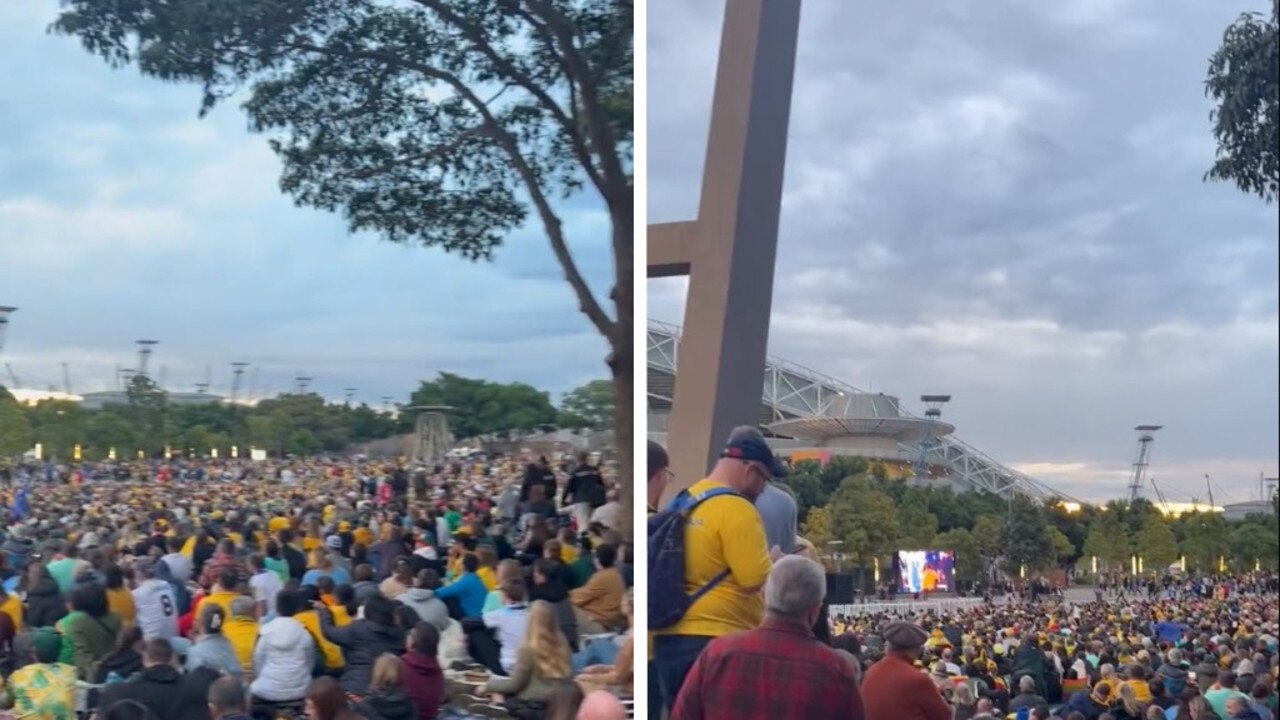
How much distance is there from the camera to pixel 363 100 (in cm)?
384

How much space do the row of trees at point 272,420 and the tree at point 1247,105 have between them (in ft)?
5.69

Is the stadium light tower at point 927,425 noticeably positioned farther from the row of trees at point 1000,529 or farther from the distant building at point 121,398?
the distant building at point 121,398

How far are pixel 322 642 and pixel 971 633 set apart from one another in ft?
5.64

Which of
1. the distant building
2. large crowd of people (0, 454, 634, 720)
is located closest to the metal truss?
large crowd of people (0, 454, 634, 720)

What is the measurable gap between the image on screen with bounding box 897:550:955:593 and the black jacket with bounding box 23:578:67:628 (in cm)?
222

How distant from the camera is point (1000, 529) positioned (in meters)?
3.44

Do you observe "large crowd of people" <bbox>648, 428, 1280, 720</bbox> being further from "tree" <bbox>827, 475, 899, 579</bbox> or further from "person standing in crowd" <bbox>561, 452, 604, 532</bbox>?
"person standing in crowd" <bbox>561, 452, 604, 532</bbox>

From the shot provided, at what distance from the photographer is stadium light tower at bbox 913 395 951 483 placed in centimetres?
349

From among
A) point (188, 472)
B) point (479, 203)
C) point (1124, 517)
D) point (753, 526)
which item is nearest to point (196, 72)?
point (479, 203)

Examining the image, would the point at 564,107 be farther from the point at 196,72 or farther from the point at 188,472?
the point at 188,472

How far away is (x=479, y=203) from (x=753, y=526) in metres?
1.35

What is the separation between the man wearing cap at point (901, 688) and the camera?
298 centimetres

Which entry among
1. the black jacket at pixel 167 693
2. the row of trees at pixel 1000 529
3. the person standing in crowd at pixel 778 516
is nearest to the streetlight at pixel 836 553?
the row of trees at pixel 1000 529

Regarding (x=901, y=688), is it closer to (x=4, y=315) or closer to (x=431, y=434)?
(x=431, y=434)
